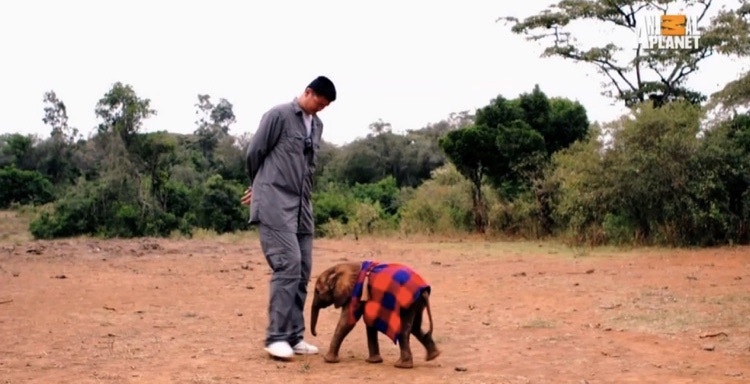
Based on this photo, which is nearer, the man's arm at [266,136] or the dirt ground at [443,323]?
the dirt ground at [443,323]

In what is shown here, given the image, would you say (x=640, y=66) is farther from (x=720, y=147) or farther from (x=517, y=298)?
(x=517, y=298)

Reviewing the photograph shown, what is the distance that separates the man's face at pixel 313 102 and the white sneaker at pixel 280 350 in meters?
1.64

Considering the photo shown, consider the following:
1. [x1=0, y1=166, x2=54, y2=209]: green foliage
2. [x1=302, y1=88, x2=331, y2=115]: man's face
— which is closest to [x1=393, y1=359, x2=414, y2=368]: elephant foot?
[x1=302, y1=88, x2=331, y2=115]: man's face

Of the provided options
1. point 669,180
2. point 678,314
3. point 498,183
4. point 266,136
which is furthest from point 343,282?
point 498,183

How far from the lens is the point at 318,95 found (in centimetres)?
564

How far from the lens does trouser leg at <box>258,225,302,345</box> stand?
18.2 feet

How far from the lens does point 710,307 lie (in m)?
7.79

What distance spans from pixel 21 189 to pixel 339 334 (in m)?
32.3

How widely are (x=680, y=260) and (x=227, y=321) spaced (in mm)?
8435

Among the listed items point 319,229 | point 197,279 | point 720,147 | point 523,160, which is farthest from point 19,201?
point 720,147

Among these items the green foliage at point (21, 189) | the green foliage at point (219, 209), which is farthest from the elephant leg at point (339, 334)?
the green foliage at point (21, 189)

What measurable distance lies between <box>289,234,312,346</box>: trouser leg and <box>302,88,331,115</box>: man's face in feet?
3.01

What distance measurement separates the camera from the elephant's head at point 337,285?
5379 mm

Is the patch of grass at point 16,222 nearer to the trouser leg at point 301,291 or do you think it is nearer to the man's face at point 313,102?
the trouser leg at point 301,291
